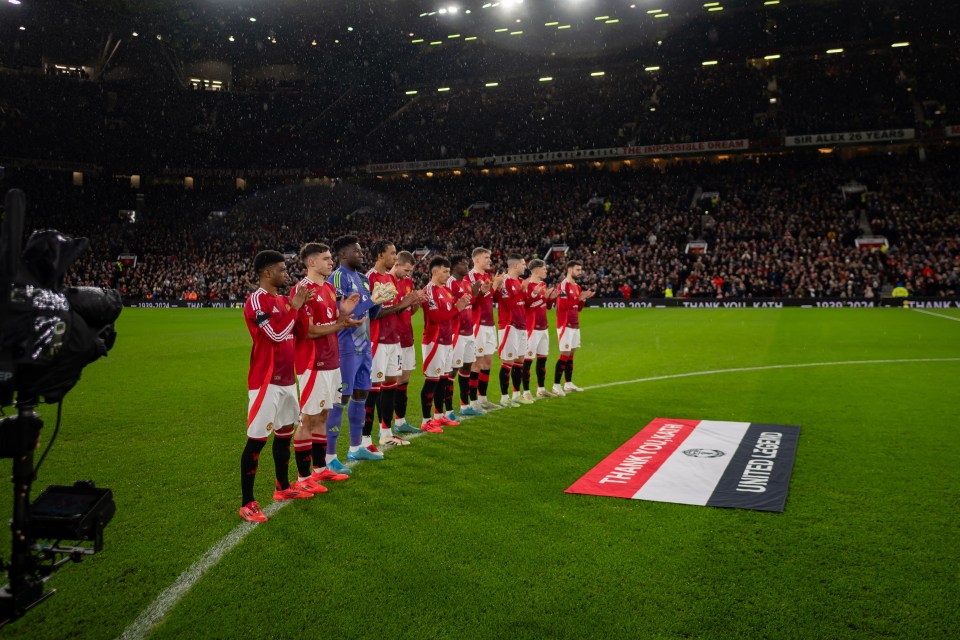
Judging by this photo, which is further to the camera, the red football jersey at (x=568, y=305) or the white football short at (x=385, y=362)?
the red football jersey at (x=568, y=305)

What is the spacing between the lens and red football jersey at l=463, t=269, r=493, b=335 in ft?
31.4

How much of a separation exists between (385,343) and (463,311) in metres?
1.96

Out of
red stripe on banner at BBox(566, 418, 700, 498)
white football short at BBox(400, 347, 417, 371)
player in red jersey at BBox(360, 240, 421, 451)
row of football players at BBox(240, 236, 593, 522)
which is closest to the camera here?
row of football players at BBox(240, 236, 593, 522)

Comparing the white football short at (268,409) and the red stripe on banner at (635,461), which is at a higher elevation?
the white football short at (268,409)

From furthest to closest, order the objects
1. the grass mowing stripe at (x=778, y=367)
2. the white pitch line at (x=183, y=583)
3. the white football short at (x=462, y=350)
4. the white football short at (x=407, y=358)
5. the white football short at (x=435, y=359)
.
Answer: the grass mowing stripe at (x=778, y=367), the white football short at (x=462, y=350), the white football short at (x=435, y=359), the white football short at (x=407, y=358), the white pitch line at (x=183, y=583)

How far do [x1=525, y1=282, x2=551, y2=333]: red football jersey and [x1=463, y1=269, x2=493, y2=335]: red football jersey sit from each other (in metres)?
0.74

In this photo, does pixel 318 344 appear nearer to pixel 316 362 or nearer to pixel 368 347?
pixel 316 362

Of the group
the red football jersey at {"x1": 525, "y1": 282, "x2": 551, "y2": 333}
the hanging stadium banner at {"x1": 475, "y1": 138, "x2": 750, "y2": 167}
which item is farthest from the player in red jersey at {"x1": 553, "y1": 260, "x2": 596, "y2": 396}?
the hanging stadium banner at {"x1": 475, "y1": 138, "x2": 750, "y2": 167}

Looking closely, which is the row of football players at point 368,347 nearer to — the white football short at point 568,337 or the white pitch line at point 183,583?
the white football short at point 568,337

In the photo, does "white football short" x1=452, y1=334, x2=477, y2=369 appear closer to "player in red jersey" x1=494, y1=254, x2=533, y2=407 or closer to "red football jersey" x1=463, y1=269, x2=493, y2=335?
"red football jersey" x1=463, y1=269, x2=493, y2=335

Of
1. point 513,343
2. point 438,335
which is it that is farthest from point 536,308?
point 438,335

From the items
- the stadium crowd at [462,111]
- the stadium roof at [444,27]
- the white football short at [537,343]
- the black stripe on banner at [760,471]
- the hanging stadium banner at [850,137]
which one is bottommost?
the black stripe on banner at [760,471]

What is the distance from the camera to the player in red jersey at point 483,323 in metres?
9.61

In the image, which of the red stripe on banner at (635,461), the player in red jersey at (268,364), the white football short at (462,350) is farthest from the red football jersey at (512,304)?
the player in red jersey at (268,364)
